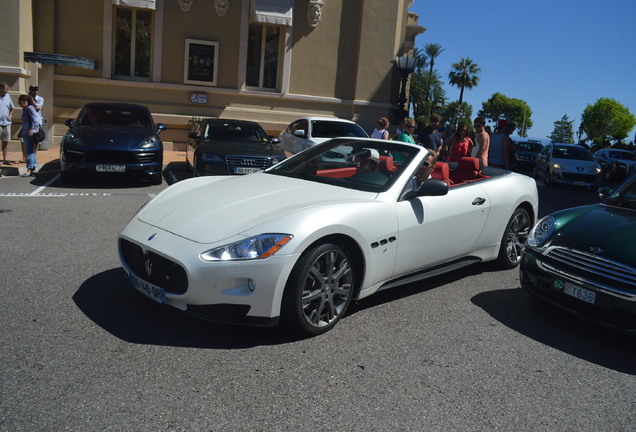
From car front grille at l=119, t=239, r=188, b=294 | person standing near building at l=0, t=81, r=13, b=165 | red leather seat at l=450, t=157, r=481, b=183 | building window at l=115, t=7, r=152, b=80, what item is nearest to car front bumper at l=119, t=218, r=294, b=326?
car front grille at l=119, t=239, r=188, b=294

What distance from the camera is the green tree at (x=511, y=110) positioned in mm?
125375

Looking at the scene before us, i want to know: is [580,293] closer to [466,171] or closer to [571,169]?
[466,171]

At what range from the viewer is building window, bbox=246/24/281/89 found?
19859 millimetres

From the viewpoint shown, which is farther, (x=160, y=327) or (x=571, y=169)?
(x=571, y=169)

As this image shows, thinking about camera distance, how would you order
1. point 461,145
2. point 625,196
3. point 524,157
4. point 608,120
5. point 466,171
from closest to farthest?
1. point 625,196
2. point 466,171
3. point 461,145
4. point 524,157
5. point 608,120

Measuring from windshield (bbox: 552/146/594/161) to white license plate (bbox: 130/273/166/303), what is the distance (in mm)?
17113

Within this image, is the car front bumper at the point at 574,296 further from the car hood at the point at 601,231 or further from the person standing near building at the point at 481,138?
the person standing near building at the point at 481,138

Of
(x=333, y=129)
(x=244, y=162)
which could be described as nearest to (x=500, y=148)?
(x=333, y=129)

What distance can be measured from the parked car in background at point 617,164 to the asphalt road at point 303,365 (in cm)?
2056

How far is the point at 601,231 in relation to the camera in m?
4.87

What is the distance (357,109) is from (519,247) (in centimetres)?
1468

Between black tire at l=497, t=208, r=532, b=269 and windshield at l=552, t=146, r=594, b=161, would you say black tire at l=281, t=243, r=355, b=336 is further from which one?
windshield at l=552, t=146, r=594, b=161

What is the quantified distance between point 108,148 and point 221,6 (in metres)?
10.0

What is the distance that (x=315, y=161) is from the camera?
5.49 m
